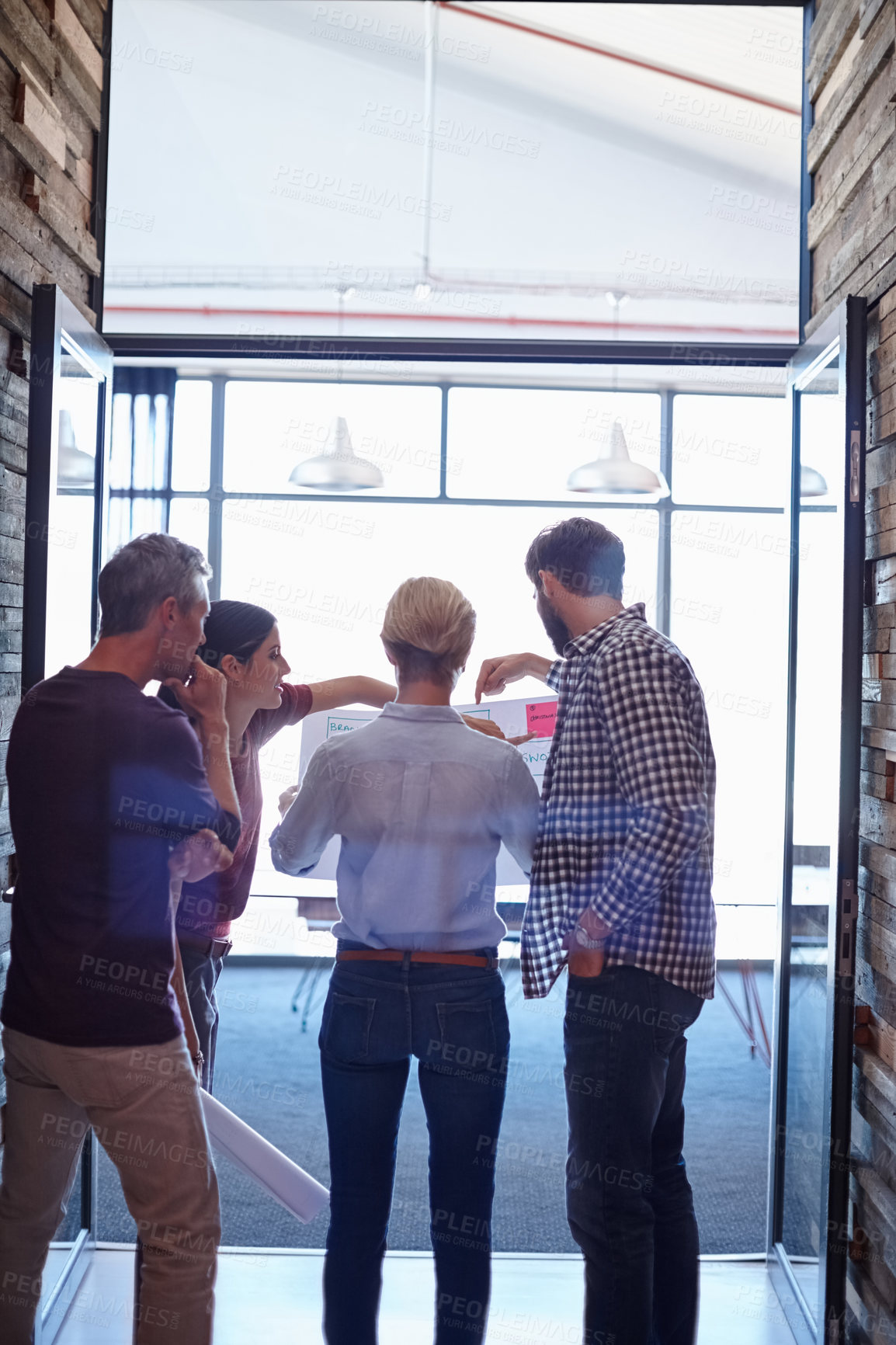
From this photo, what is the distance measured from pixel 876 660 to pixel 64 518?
1752 mm

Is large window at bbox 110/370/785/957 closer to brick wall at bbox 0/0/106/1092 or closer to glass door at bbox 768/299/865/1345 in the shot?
glass door at bbox 768/299/865/1345

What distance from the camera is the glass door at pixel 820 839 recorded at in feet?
6.95

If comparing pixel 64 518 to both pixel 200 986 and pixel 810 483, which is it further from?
pixel 810 483

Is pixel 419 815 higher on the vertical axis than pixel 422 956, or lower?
higher

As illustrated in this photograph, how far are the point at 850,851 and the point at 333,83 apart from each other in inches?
90.9

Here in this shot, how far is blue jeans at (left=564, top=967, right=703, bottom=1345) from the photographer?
5.60 ft

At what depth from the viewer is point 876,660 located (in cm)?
212

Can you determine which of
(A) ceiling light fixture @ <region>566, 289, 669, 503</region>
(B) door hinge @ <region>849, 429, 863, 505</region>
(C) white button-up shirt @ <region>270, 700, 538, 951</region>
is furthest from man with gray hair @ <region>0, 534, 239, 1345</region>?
(A) ceiling light fixture @ <region>566, 289, 669, 503</region>

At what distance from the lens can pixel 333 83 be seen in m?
2.85

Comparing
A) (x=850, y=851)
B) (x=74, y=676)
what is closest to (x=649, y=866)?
(x=850, y=851)

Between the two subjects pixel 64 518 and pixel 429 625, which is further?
pixel 64 518

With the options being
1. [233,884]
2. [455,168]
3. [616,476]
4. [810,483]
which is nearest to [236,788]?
[233,884]

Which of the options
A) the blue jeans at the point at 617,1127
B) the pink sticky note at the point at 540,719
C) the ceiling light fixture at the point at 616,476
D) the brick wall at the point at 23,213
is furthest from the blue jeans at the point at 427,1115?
the ceiling light fixture at the point at 616,476

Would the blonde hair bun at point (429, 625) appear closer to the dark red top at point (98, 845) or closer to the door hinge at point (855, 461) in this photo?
the dark red top at point (98, 845)
